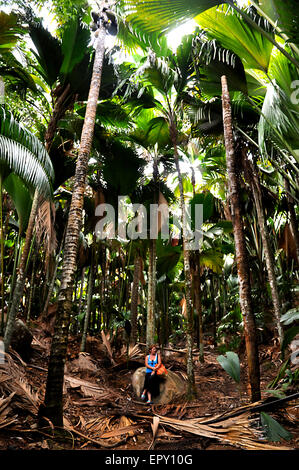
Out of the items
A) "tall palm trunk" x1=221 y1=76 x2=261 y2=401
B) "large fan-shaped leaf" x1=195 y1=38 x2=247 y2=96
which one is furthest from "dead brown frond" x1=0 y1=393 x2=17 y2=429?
"large fan-shaped leaf" x1=195 y1=38 x2=247 y2=96

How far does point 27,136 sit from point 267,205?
590 centimetres

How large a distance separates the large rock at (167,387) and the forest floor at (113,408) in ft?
0.58

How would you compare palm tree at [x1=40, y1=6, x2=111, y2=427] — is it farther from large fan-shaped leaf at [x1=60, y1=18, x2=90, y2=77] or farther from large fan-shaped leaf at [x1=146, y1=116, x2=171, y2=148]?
large fan-shaped leaf at [x1=146, y1=116, x2=171, y2=148]

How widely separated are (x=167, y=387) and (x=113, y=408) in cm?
128

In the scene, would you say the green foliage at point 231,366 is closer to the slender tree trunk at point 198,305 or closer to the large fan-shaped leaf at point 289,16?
the large fan-shaped leaf at point 289,16

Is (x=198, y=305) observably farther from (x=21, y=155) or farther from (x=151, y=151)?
(x=21, y=155)

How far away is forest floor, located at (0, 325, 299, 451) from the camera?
2.82 m

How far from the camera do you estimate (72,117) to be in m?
5.96

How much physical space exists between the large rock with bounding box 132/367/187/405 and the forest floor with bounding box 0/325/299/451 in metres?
0.18

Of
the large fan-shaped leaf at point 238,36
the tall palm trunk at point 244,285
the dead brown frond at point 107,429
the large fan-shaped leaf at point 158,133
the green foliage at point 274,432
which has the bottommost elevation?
the dead brown frond at point 107,429

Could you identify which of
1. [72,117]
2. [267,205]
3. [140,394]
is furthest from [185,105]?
[140,394]

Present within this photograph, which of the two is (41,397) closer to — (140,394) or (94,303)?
(140,394)

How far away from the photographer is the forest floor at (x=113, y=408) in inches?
111

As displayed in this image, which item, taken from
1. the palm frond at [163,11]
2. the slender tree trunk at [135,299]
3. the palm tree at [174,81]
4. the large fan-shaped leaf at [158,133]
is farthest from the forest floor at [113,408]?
the large fan-shaped leaf at [158,133]
